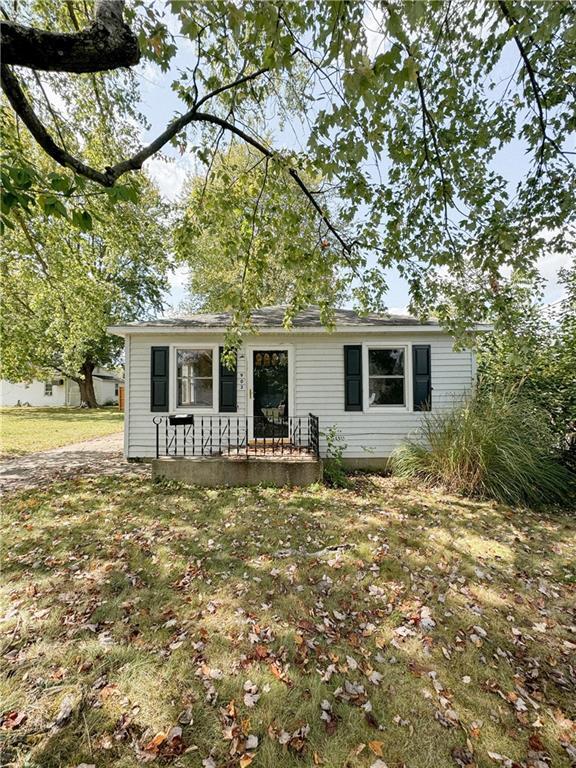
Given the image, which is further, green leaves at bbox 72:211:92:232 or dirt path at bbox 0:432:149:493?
dirt path at bbox 0:432:149:493

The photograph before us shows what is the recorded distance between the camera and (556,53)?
3656mm

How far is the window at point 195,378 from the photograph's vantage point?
8.09 m

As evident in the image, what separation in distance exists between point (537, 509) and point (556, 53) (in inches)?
232

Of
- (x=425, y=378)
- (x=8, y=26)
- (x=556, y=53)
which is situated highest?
(x=556, y=53)

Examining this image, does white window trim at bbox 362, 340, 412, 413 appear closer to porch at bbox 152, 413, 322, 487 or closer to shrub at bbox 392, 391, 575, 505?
shrub at bbox 392, 391, 575, 505

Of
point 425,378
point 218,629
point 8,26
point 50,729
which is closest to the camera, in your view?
point 50,729

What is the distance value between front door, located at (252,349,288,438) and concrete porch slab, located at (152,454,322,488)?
66.0 inches

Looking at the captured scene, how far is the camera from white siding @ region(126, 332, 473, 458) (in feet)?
25.8

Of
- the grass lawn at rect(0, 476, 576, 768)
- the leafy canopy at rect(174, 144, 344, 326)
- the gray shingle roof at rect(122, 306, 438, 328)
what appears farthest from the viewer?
the gray shingle roof at rect(122, 306, 438, 328)

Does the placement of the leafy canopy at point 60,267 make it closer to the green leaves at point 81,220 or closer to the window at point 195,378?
the window at point 195,378

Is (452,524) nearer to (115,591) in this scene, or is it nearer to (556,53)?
(115,591)

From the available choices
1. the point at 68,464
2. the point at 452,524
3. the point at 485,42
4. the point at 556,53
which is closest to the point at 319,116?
the point at 485,42

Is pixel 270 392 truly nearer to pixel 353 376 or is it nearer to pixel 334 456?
pixel 353 376

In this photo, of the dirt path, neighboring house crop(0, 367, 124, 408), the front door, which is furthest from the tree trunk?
the front door
